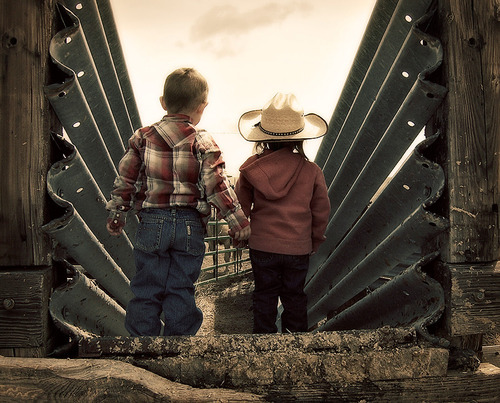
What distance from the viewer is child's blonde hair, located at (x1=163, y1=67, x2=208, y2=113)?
2.45 metres

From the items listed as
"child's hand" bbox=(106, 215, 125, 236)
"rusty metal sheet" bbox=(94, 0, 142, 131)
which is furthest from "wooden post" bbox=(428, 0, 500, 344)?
"rusty metal sheet" bbox=(94, 0, 142, 131)

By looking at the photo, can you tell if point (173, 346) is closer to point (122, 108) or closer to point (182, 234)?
point (182, 234)

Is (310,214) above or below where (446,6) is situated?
below

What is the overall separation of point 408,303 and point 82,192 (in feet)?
5.39

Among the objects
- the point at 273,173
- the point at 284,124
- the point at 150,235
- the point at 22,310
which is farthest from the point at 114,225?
the point at 284,124

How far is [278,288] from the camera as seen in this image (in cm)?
299

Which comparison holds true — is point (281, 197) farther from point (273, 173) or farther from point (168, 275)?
point (168, 275)

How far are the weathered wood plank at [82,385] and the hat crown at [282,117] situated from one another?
4.91ft

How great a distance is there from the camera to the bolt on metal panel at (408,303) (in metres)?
2.08

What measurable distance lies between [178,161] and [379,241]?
1239 millimetres

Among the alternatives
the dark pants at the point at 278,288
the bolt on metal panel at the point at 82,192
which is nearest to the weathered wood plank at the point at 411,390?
the dark pants at the point at 278,288

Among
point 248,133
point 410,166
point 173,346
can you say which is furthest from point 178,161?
point 410,166

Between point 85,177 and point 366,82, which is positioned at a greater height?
point 366,82

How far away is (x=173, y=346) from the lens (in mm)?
1987
